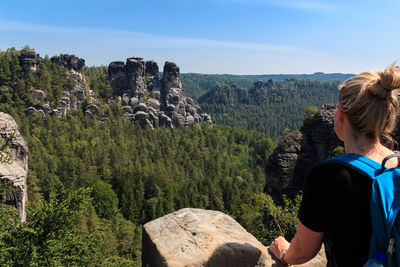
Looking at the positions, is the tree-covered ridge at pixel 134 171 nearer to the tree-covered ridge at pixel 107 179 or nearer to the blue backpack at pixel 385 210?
the tree-covered ridge at pixel 107 179

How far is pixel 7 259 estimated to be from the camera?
9.38 m

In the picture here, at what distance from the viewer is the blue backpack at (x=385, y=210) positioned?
1774 mm

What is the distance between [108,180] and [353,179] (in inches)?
2312

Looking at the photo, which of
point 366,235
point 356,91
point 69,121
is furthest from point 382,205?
point 69,121

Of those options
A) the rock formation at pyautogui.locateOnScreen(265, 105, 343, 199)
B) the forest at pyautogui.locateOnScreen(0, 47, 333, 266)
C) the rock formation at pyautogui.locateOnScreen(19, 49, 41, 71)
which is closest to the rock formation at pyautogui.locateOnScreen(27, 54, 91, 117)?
the forest at pyautogui.locateOnScreen(0, 47, 333, 266)

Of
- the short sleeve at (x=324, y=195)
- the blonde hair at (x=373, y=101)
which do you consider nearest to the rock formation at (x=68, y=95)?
the short sleeve at (x=324, y=195)

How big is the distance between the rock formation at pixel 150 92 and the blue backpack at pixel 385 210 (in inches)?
3864

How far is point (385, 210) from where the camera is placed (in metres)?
1.80

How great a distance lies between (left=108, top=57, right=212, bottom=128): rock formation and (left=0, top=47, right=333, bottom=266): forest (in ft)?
17.2

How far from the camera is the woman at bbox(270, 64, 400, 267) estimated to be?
1.93 meters

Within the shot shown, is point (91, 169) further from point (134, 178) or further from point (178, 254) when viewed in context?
point (178, 254)

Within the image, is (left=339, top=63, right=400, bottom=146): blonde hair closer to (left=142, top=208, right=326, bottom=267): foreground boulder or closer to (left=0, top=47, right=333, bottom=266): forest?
(left=142, top=208, right=326, bottom=267): foreground boulder

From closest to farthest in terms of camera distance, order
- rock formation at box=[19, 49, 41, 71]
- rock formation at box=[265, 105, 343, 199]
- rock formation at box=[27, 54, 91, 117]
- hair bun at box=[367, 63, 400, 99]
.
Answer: hair bun at box=[367, 63, 400, 99] → rock formation at box=[265, 105, 343, 199] → rock formation at box=[27, 54, 91, 117] → rock formation at box=[19, 49, 41, 71]

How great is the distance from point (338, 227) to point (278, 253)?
1449 millimetres
